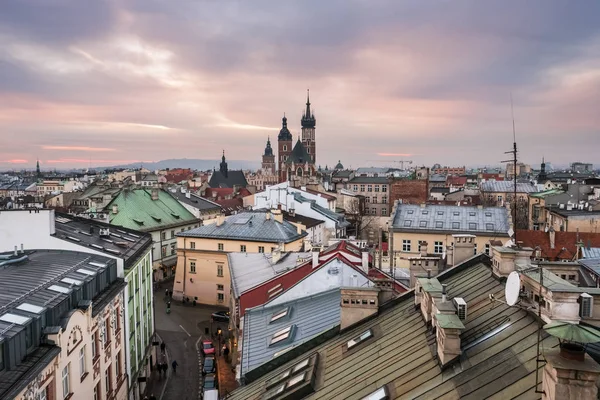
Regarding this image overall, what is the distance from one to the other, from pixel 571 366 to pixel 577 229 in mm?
51866

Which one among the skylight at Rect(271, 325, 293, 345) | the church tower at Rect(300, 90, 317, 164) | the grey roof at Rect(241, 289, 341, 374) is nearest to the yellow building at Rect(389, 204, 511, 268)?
the grey roof at Rect(241, 289, 341, 374)

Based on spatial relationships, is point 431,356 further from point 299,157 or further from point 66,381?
point 299,157

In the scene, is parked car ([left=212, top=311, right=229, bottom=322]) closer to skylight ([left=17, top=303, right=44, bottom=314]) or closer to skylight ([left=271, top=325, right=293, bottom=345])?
skylight ([left=271, top=325, right=293, bottom=345])

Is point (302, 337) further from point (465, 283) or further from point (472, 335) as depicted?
point (472, 335)

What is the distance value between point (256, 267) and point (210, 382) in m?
10.3

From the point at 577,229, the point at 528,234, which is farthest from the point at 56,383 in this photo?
the point at 577,229

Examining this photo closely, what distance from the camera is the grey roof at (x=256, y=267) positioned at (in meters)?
34.7

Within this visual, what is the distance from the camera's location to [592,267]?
92.9 ft

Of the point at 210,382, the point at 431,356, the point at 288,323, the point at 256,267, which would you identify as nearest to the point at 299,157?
the point at 256,267

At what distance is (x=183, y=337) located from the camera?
42281 mm

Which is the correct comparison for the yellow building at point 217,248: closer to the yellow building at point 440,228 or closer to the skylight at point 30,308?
the yellow building at point 440,228

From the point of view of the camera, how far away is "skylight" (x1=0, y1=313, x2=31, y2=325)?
16594 millimetres

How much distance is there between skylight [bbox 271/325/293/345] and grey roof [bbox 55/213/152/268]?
1081 cm

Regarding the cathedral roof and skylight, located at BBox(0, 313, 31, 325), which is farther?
the cathedral roof
